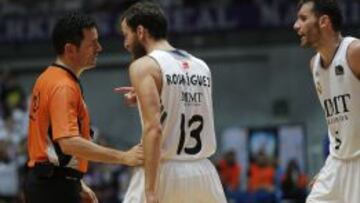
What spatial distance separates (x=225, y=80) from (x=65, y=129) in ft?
45.9

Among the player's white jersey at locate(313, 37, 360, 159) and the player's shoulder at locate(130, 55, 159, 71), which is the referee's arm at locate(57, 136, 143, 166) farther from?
the player's white jersey at locate(313, 37, 360, 159)

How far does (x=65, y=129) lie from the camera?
228 inches

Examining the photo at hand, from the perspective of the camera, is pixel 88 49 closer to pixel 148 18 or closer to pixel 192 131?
pixel 148 18

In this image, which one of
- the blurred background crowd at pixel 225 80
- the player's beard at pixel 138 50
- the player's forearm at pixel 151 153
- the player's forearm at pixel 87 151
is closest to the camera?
the player's forearm at pixel 151 153

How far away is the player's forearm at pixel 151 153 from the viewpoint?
5594 millimetres

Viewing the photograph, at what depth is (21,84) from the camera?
2069 centimetres

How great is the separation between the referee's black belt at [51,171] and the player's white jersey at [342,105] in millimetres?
1944

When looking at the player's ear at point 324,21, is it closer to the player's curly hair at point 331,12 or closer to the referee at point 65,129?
the player's curly hair at point 331,12

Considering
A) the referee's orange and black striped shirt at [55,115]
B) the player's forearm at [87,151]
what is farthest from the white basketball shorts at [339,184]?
the referee's orange and black striped shirt at [55,115]

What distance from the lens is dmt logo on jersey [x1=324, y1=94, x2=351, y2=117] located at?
6.43m

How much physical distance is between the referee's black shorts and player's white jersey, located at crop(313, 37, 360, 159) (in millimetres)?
1951

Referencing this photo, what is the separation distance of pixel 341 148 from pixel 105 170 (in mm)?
9803

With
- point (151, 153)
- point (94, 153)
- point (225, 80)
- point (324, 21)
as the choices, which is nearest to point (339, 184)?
point (324, 21)

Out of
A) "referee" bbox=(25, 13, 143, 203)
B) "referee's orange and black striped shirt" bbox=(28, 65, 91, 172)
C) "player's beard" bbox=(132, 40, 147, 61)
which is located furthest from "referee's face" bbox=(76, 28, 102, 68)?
"player's beard" bbox=(132, 40, 147, 61)
